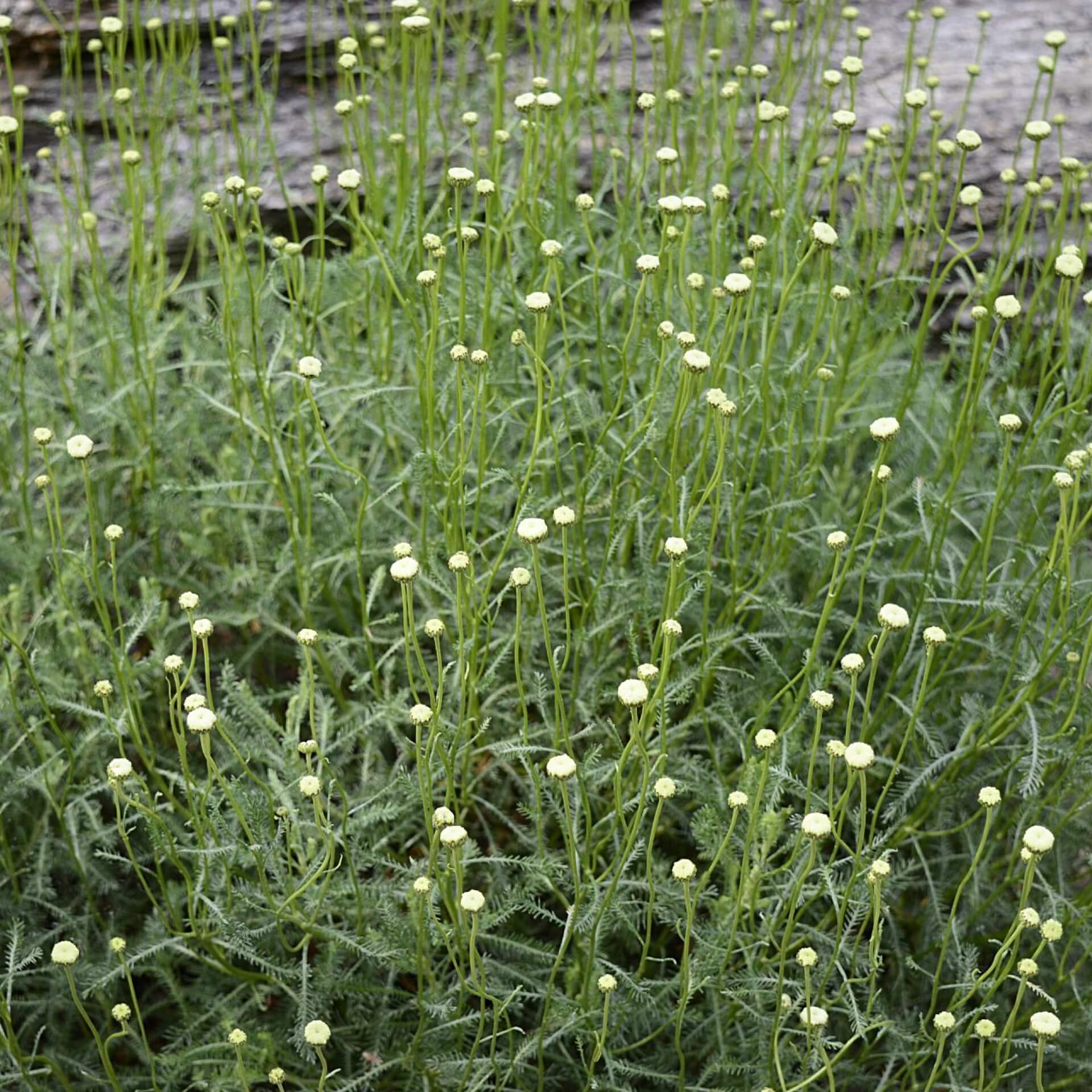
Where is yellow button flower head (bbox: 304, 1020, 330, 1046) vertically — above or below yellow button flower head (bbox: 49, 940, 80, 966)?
below

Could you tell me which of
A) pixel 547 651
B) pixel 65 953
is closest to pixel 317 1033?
pixel 65 953

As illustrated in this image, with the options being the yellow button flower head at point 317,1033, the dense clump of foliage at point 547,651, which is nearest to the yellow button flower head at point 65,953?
the dense clump of foliage at point 547,651

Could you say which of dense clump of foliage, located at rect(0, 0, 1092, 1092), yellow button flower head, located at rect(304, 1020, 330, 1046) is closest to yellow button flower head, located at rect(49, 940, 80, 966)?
dense clump of foliage, located at rect(0, 0, 1092, 1092)

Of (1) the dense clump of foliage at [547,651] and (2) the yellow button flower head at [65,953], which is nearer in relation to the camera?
(2) the yellow button flower head at [65,953]

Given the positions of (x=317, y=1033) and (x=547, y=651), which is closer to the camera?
(x=317, y=1033)

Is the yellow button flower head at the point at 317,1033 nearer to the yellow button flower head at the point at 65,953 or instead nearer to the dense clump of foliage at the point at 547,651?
the dense clump of foliage at the point at 547,651

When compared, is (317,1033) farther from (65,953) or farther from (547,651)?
(547,651)

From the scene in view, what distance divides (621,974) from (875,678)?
981 millimetres

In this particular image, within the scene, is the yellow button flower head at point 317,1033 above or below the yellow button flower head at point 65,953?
below

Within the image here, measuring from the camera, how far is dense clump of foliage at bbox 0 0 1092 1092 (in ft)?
6.45

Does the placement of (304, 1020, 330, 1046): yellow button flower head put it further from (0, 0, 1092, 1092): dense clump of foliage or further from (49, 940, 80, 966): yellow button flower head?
(49, 940, 80, 966): yellow button flower head

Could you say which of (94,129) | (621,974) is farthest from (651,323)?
(94,129)

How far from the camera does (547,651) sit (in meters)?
2.39

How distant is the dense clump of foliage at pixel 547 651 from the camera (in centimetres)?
196
